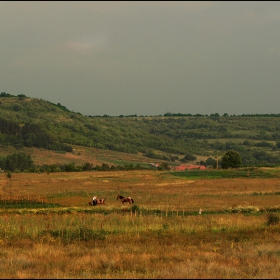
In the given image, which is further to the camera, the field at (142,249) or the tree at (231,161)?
the tree at (231,161)

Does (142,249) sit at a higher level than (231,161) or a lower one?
lower

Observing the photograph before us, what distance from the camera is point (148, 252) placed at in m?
17.3

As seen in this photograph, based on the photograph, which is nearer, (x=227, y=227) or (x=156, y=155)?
(x=227, y=227)

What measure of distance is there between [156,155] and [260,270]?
17234cm

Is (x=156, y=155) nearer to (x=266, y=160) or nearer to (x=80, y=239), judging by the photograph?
(x=266, y=160)

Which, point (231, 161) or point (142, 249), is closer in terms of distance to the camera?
point (142, 249)

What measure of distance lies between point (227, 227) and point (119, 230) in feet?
18.0

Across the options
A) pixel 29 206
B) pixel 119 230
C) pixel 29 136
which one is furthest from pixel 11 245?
pixel 29 136

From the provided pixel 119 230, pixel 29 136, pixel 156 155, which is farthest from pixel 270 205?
pixel 156 155

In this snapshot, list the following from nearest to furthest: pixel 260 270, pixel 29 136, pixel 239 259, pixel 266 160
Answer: pixel 260 270 → pixel 239 259 → pixel 29 136 → pixel 266 160

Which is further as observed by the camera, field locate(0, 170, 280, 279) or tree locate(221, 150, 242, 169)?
tree locate(221, 150, 242, 169)

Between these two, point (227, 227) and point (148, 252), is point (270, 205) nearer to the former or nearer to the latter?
point (227, 227)


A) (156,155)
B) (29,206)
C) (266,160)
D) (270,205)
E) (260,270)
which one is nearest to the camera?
(260,270)

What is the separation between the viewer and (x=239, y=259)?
15.7 m
